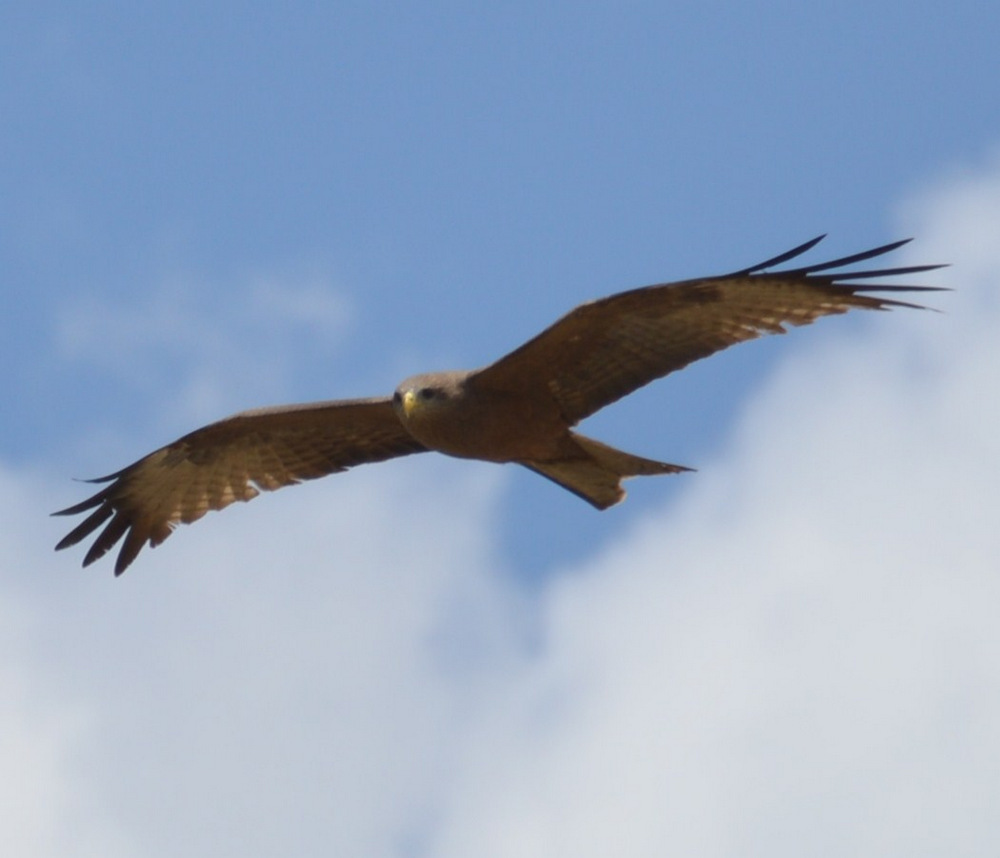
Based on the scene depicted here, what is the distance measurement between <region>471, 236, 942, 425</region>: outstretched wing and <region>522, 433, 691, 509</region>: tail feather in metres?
0.23

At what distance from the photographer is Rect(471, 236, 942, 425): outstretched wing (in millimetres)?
9828

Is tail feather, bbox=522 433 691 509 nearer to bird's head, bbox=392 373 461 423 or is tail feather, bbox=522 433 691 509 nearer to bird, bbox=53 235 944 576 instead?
bird, bbox=53 235 944 576

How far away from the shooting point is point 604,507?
10.9 m

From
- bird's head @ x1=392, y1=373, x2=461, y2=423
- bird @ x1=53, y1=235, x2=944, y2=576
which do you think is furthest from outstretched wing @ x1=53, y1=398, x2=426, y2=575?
bird's head @ x1=392, y1=373, x2=461, y2=423

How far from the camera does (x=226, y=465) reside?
12133 millimetres

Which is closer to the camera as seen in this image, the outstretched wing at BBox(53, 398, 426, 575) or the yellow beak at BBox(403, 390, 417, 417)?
the yellow beak at BBox(403, 390, 417, 417)

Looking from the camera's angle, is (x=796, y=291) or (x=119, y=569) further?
(x=119, y=569)

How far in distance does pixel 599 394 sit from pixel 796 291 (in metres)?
1.20

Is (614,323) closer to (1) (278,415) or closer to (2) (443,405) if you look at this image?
(2) (443,405)

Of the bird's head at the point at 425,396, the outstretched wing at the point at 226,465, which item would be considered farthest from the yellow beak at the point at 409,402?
the outstretched wing at the point at 226,465

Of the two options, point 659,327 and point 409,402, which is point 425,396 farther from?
point 659,327

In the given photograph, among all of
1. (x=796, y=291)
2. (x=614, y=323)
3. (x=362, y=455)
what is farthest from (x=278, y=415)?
(x=796, y=291)

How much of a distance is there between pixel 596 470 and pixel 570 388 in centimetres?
53

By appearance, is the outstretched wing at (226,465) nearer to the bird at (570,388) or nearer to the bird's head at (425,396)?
the bird at (570,388)
